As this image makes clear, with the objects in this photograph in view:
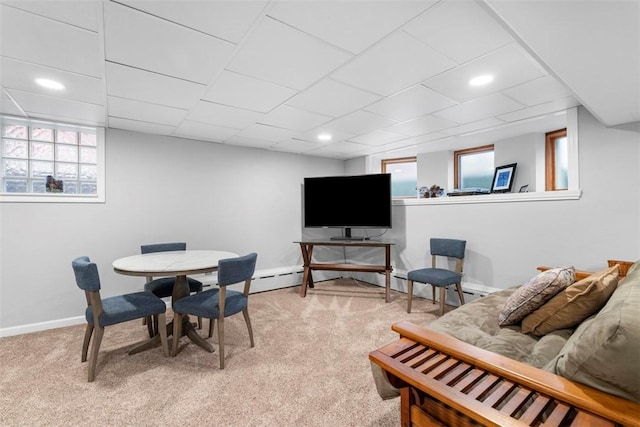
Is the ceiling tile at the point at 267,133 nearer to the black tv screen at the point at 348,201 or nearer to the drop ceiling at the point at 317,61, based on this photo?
the drop ceiling at the point at 317,61

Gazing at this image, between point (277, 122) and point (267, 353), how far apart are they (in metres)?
2.34

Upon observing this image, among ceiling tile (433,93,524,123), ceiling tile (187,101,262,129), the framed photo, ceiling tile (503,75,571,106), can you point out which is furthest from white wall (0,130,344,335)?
ceiling tile (503,75,571,106)

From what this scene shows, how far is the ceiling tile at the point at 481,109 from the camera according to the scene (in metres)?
2.59

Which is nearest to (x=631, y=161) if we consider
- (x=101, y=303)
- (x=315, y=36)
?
(x=315, y=36)

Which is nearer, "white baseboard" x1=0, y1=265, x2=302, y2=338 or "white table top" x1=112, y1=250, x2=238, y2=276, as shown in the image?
"white table top" x1=112, y1=250, x2=238, y2=276

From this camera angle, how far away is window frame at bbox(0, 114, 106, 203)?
292cm

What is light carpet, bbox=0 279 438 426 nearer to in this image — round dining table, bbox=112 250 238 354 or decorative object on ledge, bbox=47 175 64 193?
round dining table, bbox=112 250 238 354

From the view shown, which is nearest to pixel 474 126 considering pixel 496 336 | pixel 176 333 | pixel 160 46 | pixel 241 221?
pixel 496 336

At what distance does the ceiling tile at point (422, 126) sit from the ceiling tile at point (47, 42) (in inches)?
111

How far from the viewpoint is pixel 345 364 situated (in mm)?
2275

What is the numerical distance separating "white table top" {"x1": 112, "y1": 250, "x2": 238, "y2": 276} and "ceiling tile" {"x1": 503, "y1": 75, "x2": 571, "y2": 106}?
2904 mm

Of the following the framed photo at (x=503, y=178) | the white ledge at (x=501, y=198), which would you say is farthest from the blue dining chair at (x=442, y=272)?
the framed photo at (x=503, y=178)

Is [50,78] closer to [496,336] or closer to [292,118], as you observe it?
[292,118]

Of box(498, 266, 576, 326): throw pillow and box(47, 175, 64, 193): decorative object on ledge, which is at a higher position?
box(47, 175, 64, 193): decorative object on ledge
